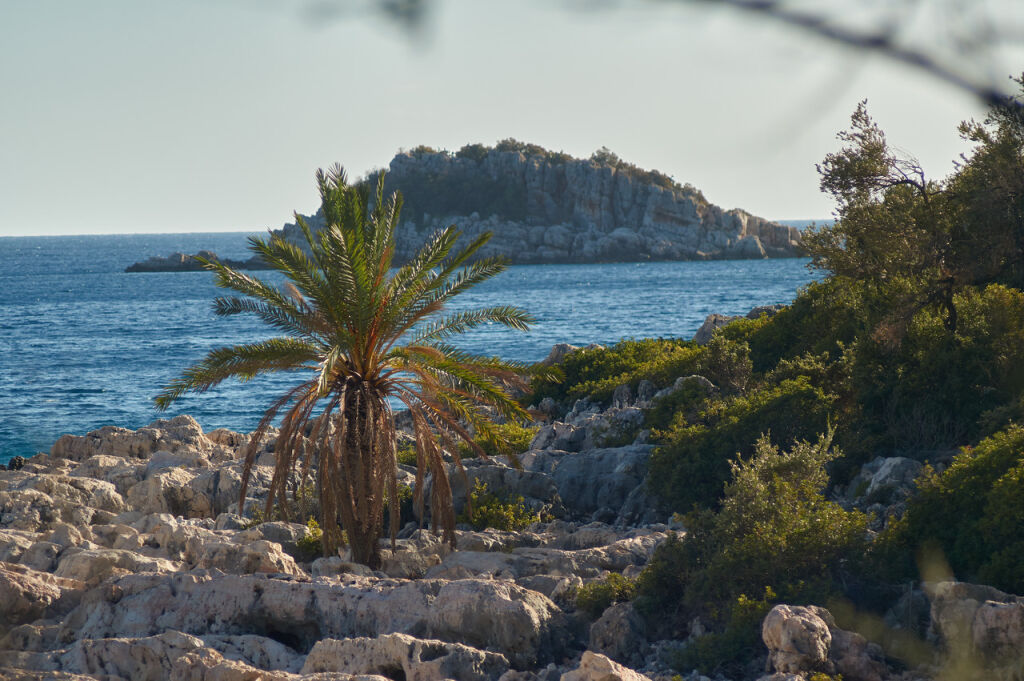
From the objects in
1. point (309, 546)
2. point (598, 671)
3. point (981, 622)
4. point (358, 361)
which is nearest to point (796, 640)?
Result: point (981, 622)

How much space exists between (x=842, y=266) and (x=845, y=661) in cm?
1155

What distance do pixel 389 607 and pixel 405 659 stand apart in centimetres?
151

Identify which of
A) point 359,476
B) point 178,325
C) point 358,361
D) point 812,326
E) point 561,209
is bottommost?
point 178,325

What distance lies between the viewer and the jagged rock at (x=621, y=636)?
30.6ft

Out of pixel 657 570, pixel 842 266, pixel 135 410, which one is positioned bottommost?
pixel 135 410

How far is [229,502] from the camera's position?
56.2ft

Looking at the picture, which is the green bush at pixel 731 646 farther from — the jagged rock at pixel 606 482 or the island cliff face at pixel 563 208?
the island cliff face at pixel 563 208

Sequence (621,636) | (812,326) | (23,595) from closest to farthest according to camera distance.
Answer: (621,636)
(23,595)
(812,326)

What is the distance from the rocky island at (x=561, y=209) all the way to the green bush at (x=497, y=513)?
10394 cm

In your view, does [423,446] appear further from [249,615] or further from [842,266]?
[842,266]

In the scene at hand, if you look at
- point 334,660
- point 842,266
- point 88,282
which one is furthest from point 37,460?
point 88,282

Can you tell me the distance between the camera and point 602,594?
1020 cm

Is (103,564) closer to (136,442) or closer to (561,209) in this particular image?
(136,442)

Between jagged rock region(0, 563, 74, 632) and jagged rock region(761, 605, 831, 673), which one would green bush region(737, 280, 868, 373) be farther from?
jagged rock region(0, 563, 74, 632)
